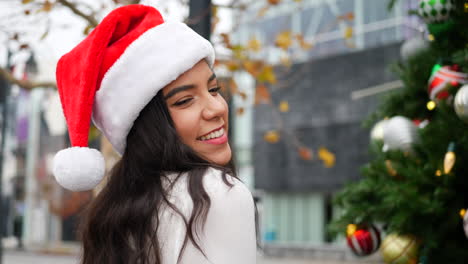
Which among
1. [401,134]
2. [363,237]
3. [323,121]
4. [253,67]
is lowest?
[323,121]

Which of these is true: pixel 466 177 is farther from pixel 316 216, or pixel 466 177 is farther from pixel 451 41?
pixel 316 216

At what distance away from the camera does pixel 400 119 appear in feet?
8.43

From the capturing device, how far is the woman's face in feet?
5.68

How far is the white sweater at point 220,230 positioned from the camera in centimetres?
149

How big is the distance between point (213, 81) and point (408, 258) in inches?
50.1

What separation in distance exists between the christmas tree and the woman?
0.98m

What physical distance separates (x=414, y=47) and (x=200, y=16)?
3.54 ft

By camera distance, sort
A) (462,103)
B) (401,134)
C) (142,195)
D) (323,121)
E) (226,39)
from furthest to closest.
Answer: (323,121) → (226,39) → (401,134) → (462,103) → (142,195)

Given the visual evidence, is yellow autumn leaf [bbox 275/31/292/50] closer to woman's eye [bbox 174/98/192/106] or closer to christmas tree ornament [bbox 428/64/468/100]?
christmas tree ornament [bbox 428/64/468/100]

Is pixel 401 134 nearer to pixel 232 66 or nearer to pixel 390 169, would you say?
pixel 390 169

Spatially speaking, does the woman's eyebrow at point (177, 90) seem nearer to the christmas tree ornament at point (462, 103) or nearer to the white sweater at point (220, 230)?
the white sweater at point (220, 230)

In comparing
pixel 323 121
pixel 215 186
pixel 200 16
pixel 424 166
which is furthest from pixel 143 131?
pixel 323 121

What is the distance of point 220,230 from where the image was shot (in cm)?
151

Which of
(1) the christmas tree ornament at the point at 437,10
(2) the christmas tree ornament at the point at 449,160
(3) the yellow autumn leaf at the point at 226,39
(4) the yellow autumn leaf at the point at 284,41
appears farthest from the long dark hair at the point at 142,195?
(4) the yellow autumn leaf at the point at 284,41
